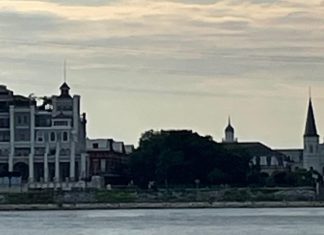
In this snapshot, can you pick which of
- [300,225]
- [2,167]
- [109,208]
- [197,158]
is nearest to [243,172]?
[197,158]

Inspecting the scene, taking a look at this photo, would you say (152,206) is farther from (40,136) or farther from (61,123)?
(40,136)

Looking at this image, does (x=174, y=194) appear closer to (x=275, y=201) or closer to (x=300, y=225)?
(x=275, y=201)

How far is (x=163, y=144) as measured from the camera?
169 meters

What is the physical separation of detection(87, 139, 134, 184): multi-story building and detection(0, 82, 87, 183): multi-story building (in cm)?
471

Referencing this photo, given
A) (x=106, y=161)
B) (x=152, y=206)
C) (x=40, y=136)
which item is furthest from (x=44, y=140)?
(x=152, y=206)

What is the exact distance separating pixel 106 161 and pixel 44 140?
13.0m

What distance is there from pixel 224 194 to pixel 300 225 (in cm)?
5912

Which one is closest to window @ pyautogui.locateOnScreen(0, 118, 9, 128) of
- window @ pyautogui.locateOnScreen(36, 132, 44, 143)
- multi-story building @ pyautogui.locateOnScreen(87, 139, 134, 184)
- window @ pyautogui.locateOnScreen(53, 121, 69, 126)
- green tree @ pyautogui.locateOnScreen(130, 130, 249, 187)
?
window @ pyautogui.locateOnScreen(36, 132, 44, 143)

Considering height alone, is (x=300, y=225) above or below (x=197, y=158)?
below

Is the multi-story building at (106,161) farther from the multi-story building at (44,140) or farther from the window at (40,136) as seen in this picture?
the window at (40,136)

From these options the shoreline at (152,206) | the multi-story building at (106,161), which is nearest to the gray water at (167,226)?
the shoreline at (152,206)

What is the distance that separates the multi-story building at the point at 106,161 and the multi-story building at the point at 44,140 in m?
4.71

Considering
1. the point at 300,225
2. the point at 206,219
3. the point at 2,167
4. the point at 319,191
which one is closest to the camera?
the point at 300,225

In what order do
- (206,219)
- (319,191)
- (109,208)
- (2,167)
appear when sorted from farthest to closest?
(2,167)
(319,191)
(109,208)
(206,219)
